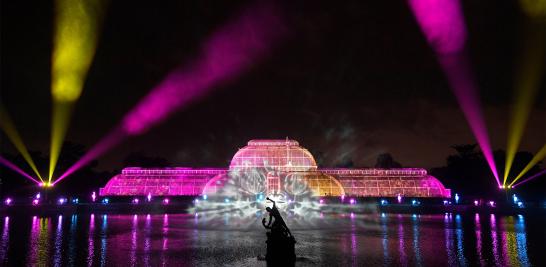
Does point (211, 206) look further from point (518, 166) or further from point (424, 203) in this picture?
point (518, 166)

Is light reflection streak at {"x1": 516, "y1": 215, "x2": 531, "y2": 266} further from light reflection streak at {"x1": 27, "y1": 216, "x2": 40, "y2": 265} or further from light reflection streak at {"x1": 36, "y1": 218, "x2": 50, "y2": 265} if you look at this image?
light reflection streak at {"x1": 27, "y1": 216, "x2": 40, "y2": 265}

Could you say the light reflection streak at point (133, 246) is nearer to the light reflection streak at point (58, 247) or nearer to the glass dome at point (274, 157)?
the light reflection streak at point (58, 247)

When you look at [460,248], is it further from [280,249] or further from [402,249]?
[280,249]

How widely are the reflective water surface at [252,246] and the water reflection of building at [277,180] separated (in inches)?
1550

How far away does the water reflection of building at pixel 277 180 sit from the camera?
78.1 metres

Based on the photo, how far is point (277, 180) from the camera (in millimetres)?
79312

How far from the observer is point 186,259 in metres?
22.2

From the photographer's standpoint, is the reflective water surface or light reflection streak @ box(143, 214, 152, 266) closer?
the reflective water surface

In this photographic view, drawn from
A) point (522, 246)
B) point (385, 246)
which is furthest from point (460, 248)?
point (385, 246)

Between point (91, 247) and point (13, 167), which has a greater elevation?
point (13, 167)

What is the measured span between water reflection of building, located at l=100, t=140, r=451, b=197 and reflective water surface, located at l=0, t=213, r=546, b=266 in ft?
129

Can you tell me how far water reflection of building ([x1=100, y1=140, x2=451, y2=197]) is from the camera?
7806 cm

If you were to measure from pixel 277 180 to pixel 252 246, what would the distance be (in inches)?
2061

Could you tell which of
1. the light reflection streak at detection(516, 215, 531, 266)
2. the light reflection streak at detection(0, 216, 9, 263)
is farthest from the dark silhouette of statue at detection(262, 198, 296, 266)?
the light reflection streak at detection(0, 216, 9, 263)
